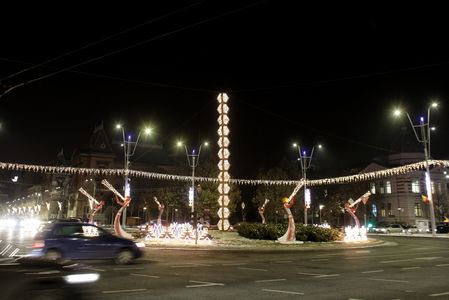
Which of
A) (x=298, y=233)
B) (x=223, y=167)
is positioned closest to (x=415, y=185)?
(x=223, y=167)

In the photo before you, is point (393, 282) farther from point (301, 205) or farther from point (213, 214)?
point (301, 205)

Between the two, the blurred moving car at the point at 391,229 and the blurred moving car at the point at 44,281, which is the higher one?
the blurred moving car at the point at 44,281

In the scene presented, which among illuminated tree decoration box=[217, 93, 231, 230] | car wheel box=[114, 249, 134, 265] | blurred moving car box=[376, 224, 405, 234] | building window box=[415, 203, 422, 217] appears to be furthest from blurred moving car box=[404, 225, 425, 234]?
car wheel box=[114, 249, 134, 265]

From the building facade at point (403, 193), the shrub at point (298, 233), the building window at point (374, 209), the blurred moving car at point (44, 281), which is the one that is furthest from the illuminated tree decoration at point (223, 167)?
the building window at point (374, 209)

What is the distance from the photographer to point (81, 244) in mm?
15773

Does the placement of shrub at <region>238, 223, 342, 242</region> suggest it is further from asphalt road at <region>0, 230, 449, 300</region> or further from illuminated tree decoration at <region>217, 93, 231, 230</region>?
asphalt road at <region>0, 230, 449, 300</region>

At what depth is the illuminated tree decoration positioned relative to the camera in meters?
38.8

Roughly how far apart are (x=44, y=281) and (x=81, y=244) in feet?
36.6

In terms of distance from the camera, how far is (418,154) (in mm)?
80500

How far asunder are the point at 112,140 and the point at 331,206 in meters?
61.0

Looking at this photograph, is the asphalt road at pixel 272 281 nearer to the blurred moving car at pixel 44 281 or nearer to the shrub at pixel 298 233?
the blurred moving car at pixel 44 281

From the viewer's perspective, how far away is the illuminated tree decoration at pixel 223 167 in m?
38.8

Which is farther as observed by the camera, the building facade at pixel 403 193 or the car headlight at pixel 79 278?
the building facade at pixel 403 193

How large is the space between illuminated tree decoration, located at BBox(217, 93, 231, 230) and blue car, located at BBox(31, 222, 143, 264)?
22381 mm
